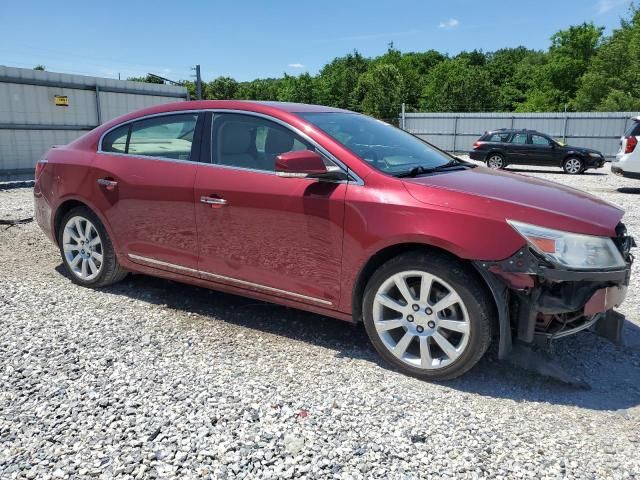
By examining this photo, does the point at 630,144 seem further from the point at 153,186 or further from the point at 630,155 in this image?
the point at 153,186

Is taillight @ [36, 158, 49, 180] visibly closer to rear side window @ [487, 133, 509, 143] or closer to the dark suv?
the dark suv

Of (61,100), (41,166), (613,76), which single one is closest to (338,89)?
(613,76)

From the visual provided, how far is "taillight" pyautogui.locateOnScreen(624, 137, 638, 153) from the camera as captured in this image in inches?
492

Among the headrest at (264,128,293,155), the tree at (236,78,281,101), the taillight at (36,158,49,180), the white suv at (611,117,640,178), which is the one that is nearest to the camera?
the headrest at (264,128,293,155)

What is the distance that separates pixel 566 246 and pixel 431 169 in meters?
1.14

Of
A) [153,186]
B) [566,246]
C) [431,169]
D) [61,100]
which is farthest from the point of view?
[61,100]

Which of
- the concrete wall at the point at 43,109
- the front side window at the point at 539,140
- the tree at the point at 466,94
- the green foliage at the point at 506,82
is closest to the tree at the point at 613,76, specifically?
the green foliage at the point at 506,82

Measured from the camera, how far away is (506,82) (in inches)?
2768

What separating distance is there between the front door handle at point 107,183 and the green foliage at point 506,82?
3358cm

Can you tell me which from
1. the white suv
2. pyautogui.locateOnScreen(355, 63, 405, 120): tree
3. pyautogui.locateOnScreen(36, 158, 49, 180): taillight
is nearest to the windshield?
pyautogui.locateOnScreen(36, 158, 49, 180): taillight

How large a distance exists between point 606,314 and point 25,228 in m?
7.19

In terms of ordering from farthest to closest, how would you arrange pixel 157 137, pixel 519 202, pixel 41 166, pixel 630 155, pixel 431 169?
1. pixel 630 155
2. pixel 41 166
3. pixel 157 137
4. pixel 431 169
5. pixel 519 202

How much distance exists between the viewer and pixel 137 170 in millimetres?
4285

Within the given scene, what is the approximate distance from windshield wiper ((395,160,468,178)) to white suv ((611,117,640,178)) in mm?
10444
